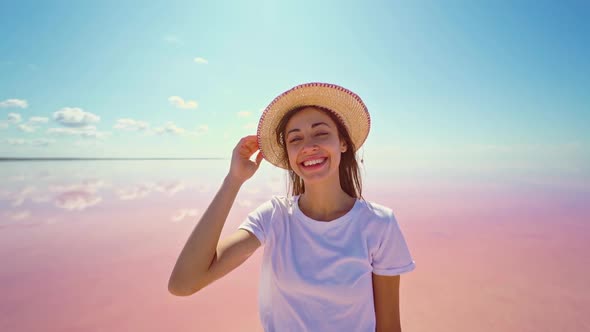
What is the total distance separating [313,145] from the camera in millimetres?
1613

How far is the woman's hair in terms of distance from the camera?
1.87 meters

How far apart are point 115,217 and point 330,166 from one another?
21.4ft

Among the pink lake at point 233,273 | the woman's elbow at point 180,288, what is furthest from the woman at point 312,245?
the pink lake at point 233,273

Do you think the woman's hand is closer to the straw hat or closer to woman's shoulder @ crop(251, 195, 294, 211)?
the straw hat

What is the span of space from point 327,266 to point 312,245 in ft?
0.47

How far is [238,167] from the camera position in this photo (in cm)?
161

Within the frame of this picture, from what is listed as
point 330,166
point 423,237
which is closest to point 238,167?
point 330,166

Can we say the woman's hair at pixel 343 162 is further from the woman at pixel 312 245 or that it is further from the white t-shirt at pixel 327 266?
the white t-shirt at pixel 327 266

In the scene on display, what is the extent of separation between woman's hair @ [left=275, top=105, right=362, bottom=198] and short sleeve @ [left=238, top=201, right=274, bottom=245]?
50 centimetres

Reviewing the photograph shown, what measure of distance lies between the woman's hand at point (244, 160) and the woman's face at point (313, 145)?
0.79ft

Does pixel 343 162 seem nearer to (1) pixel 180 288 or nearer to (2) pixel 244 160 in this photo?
(2) pixel 244 160

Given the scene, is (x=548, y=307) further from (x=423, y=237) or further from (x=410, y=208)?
(x=410, y=208)

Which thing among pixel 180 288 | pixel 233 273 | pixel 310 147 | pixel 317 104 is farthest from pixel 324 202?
pixel 233 273

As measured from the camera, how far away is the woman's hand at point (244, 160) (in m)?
1.61
